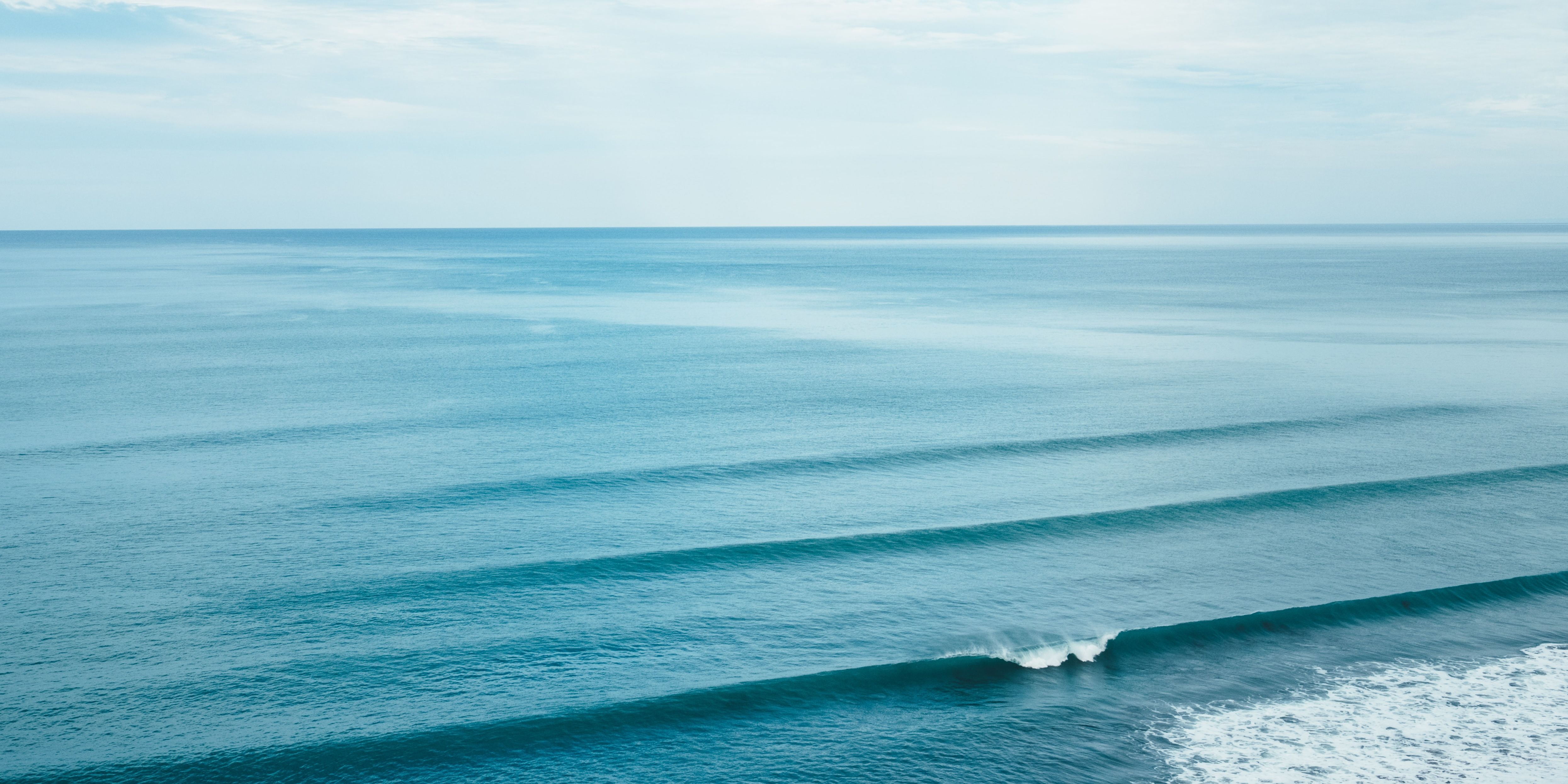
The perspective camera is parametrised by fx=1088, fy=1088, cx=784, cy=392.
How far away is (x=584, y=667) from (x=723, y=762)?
600cm

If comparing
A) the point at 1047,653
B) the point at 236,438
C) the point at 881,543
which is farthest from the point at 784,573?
the point at 236,438

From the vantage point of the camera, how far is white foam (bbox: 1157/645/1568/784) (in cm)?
2528

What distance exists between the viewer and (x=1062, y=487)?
46.8 m

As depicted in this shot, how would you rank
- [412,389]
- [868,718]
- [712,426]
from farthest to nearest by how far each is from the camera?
[412,389]
[712,426]
[868,718]

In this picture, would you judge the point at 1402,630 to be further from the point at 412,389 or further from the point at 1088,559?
the point at 412,389

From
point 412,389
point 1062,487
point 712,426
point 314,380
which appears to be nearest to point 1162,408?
point 1062,487

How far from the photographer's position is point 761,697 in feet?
94.6

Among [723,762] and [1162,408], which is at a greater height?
[1162,408]

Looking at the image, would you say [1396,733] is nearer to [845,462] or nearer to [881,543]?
[881,543]

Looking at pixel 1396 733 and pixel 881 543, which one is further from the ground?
pixel 881 543

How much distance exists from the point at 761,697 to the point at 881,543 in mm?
11731

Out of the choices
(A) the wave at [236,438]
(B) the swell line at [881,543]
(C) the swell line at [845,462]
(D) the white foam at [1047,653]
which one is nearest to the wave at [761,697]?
(D) the white foam at [1047,653]

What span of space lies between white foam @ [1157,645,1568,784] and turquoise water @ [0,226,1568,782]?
0.43 feet

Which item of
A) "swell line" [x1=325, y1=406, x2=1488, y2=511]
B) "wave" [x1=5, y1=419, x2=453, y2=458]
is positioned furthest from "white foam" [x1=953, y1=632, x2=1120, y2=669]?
"wave" [x1=5, y1=419, x2=453, y2=458]
